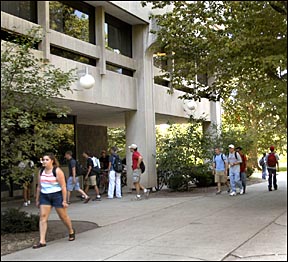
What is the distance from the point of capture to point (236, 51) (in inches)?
397

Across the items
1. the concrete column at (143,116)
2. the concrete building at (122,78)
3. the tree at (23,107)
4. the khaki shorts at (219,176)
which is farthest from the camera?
the concrete column at (143,116)

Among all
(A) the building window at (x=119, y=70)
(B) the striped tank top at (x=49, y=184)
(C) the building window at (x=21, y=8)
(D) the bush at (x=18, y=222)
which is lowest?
(D) the bush at (x=18, y=222)

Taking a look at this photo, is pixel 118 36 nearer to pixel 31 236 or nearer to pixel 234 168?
pixel 234 168

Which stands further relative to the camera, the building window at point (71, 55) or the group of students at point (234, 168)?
the group of students at point (234, 168)

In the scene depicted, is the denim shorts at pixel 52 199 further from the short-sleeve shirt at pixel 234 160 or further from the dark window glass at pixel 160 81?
the dark window glass at pixel 160 81

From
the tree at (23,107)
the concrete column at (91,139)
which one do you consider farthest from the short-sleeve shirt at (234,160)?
the tree at (23,107)

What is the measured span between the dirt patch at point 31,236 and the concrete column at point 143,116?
25.1 ft

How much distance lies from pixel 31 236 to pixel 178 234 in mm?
2591

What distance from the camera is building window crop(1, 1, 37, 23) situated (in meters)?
5.37

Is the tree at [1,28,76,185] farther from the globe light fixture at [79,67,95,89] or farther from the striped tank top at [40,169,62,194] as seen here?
the globe light fixture at [79,67,95,89]

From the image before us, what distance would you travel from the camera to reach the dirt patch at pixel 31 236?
753 cm

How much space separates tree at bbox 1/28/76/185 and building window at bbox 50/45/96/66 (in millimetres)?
3825

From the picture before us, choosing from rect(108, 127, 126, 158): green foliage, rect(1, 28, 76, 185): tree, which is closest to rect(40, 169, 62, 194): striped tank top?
rect(1, 28, 76, 185): tree

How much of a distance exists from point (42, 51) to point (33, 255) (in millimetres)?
6239
